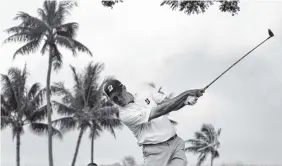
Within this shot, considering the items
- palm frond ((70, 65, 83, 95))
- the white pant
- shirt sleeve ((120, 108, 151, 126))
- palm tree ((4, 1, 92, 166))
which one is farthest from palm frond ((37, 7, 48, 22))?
the white pant

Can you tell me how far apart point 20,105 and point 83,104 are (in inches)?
142

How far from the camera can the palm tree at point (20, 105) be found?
33.0 metres

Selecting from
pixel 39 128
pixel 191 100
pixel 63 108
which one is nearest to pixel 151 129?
pixel 191 100

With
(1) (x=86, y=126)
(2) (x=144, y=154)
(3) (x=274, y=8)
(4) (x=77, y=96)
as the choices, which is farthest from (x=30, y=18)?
(2) (x=144, y=154)

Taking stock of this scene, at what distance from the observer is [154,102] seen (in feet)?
17.8

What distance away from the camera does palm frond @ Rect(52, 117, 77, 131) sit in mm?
33659

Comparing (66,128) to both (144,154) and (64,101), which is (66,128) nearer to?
(64,101)

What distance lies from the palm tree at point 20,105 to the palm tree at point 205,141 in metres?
20.2

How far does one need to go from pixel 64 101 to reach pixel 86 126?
7.64ft

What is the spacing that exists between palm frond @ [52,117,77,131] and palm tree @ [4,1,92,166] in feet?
6.54

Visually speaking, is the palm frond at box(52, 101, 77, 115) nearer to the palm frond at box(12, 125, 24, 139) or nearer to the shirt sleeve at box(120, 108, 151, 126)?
the palm frond at box(12, 125, 24, 139)

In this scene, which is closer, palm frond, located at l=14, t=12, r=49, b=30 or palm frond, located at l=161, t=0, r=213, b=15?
palm frond, located at l=161, t=0, r=213, b=15

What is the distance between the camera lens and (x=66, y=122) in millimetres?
33812

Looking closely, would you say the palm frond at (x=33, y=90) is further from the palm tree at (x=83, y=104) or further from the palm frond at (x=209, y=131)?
the palm frond at (x=209, y=131)
